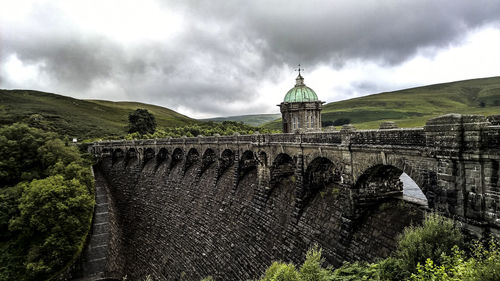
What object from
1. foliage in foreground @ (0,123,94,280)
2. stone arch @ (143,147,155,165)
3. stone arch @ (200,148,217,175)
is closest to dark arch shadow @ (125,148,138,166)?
stone arch @ (143,147,155,165)

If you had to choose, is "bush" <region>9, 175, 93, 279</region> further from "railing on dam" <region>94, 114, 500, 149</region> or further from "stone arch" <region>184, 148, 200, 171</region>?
"railing on dam" <region>94, 114, 500, 149</region>

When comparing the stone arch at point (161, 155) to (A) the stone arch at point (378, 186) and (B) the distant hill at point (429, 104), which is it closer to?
(A) the stone arch at point (378, 186)

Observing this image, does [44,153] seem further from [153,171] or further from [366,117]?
[366,117]

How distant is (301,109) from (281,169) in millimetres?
15045

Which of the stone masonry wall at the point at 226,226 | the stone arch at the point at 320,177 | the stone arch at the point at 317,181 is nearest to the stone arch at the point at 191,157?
the stone masonry wall at the point at 226,226

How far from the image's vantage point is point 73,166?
46.7 m

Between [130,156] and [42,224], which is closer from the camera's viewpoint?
[42,224]

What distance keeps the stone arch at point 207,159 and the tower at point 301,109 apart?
1188 centimetres

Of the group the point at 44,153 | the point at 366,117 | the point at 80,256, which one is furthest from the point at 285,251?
the point at 366,117

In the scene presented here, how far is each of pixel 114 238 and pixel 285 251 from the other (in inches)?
1377

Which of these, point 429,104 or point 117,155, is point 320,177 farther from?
point 429,104

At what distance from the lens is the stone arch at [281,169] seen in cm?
2738

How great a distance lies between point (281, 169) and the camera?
1095 inches

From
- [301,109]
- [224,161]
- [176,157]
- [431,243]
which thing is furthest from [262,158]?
[176,157]
